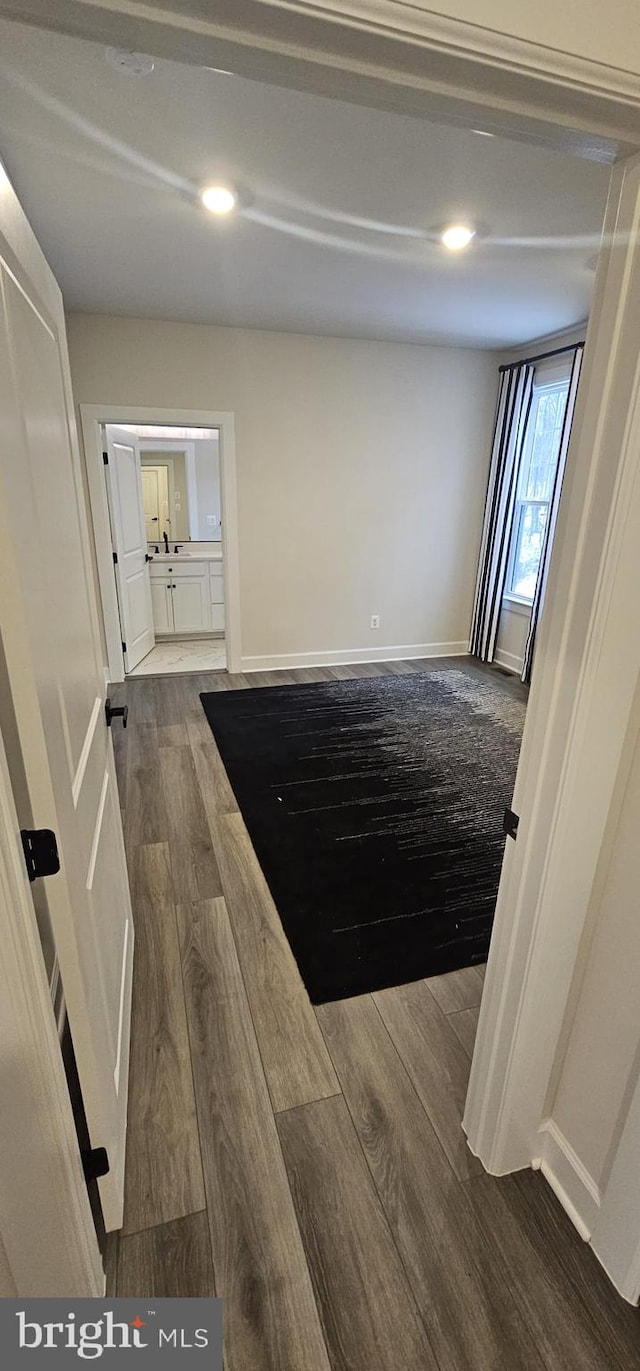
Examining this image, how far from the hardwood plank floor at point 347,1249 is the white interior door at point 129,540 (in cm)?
388

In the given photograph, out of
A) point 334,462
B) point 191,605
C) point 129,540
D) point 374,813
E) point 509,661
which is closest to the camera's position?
point 374,813

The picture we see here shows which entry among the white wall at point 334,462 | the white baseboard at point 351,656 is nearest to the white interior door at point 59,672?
the white wall at point 334,462

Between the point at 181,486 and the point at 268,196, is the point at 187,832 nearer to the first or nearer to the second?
the point at 268,196

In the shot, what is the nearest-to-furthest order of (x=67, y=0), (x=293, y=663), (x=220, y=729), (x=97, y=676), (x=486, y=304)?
(x=67, y=0)
(x=97, y=676)
(x=486, y=304)
(x=220, y=729)
(x=293, y=663)

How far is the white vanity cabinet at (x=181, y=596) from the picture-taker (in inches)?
222

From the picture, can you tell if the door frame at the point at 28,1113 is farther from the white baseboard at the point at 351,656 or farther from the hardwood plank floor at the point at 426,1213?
the white baseboard at the point at 351,656

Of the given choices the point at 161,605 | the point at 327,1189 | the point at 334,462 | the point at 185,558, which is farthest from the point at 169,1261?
the point at 185,558

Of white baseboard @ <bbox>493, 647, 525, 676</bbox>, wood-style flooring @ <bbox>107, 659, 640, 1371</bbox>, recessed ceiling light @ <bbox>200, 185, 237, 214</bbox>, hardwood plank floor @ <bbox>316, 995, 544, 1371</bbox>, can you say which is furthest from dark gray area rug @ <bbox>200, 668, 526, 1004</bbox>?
recessed ceiling light @ <bbox>200, 185, 237, 214</bbox>

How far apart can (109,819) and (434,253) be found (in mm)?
2830

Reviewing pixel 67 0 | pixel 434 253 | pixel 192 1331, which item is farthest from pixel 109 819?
pixel 434 253

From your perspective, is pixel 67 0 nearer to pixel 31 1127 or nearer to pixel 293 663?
pixel 31 1127

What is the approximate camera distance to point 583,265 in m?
2.80

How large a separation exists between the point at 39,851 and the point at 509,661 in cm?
474

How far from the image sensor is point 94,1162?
3.77 feet
